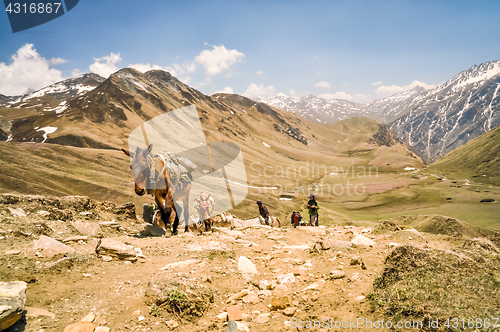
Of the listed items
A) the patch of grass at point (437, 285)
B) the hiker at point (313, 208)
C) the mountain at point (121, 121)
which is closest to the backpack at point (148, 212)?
the hiker at point (313, 208)

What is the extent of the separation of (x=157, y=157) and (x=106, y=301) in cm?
848

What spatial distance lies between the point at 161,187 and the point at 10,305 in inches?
341

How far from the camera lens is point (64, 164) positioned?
35.6m

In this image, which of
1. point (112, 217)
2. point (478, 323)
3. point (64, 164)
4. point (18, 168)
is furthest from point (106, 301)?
point (64, 164)

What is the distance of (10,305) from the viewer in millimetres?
4156

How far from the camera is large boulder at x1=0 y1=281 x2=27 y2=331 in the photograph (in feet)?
13.3

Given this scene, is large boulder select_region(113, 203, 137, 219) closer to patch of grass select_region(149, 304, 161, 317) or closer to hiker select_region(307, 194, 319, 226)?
patch of grass select_region(149, 304, 161, 317)

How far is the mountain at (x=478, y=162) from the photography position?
429ft

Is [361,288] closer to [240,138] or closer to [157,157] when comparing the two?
[157,157]

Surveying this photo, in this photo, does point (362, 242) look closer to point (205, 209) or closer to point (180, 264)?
point (180, 264)

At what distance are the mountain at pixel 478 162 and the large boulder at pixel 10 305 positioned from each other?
522 ft

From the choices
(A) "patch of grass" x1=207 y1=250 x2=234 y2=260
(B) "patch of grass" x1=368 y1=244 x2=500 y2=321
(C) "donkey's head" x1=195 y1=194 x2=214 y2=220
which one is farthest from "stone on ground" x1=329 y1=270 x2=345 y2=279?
(C) "donkey's head" x1=195 y1=194 x2=214 y2=220

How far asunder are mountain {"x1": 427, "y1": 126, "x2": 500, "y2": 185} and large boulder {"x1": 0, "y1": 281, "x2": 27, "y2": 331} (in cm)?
15903

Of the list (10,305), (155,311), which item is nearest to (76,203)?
(10,305)
